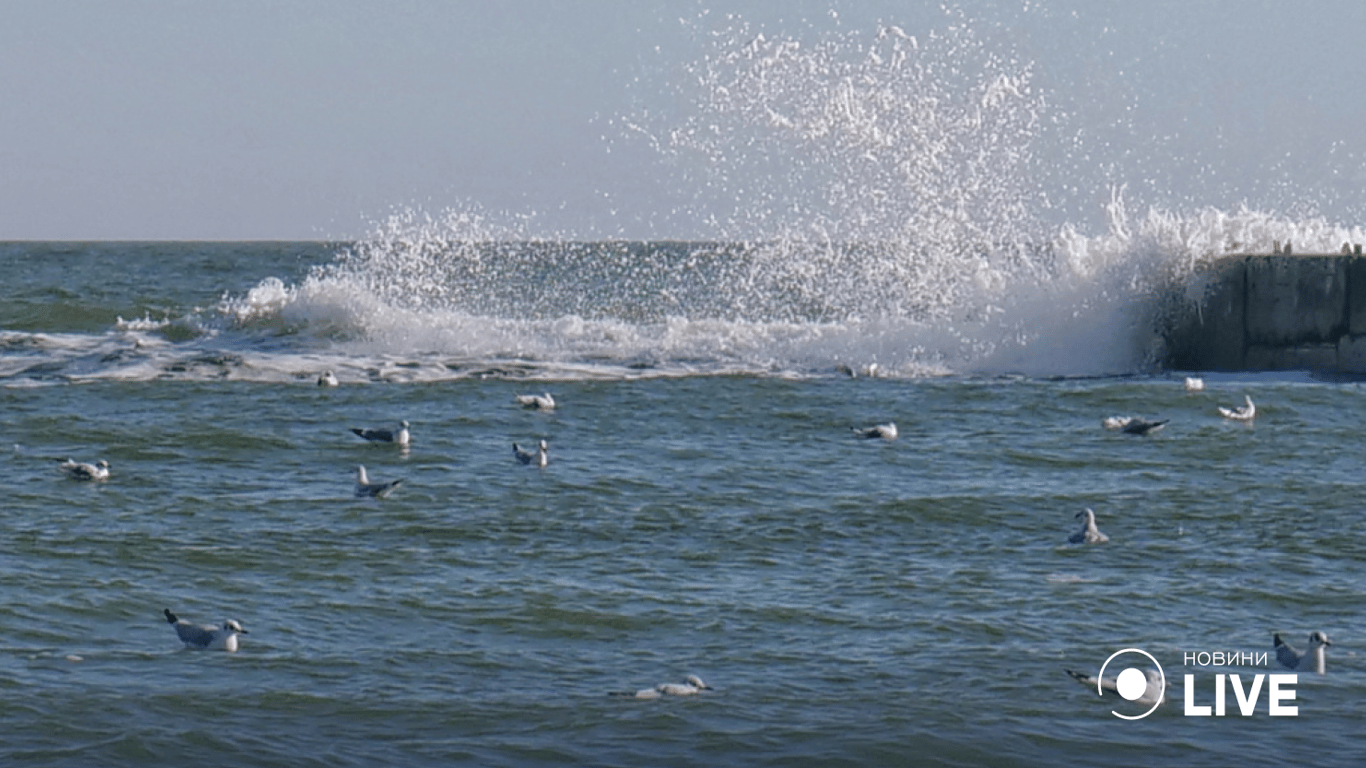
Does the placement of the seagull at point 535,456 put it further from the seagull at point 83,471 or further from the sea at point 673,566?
the seagull at point 83,471

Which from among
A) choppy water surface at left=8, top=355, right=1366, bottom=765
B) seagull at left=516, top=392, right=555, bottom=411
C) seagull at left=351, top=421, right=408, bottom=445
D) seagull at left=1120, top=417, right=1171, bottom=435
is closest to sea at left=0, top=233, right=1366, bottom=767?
choppy water surface at left=8, top=355, right=1366, bottom=765

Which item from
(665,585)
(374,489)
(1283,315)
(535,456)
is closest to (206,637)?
(665,585)

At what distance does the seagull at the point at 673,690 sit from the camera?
9156 mm

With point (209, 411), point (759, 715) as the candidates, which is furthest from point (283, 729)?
point (209, 411)

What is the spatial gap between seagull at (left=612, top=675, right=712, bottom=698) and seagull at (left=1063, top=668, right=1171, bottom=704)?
209cm

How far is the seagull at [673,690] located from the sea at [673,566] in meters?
0.08

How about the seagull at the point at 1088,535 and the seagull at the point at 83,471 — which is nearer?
the seagull at the point at 1088,535

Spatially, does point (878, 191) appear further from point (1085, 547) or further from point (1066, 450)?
point (1085, 547)

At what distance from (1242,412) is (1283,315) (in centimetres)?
586

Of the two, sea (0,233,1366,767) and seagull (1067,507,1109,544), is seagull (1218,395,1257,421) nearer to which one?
sea (0,233,1366,767)

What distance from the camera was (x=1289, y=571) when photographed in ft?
40.3

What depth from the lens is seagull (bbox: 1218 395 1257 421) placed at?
20500 mm

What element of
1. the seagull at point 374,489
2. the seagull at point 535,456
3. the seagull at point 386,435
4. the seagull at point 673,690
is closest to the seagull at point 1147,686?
the seagull at point 673,690

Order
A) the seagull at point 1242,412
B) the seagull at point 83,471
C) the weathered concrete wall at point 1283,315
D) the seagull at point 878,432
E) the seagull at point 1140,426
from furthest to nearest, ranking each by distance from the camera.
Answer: the weathered concrete wall at point 1283,315 < the seagull at point 1242,412 < the seagull at point 1140,426 < the seagull at point 878,432 < the seagull at point 83,471
